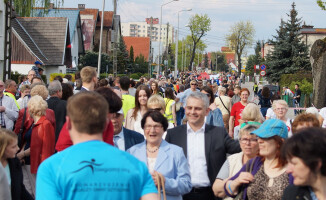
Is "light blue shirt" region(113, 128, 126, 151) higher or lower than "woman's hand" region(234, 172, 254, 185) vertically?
higher

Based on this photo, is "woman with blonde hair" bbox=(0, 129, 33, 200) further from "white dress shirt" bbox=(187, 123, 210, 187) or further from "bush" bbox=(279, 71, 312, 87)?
"bush" bbox=(279, 71, 312, 87)

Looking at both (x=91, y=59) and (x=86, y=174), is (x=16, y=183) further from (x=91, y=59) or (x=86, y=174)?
(x=91, y=59)

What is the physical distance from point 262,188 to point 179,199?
0.97 m

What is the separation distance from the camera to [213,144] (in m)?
5.78

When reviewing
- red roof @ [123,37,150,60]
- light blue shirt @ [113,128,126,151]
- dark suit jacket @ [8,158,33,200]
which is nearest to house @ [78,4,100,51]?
red roof @ [123,37,150,60]

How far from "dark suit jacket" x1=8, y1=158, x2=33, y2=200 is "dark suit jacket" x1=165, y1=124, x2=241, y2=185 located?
1.69 metres

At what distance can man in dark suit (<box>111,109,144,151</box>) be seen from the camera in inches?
223

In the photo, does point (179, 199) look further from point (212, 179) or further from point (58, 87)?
point (58, 87)

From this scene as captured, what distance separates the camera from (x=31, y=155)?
755cm

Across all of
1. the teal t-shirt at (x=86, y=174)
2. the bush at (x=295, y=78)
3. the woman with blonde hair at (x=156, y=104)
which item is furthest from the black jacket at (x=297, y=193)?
the bush at (x=295, y=78)

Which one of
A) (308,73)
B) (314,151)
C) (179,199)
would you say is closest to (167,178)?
(179,199)

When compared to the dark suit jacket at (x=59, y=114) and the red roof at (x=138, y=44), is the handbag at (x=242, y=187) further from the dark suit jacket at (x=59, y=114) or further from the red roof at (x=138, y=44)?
the red roof at (x=138, y=44)

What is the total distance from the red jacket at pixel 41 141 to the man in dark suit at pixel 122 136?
2.03m

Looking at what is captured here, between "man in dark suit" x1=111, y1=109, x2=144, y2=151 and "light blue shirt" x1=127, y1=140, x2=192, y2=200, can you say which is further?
"man in dark suit" x1=111, y1=109, x2=144, y2=151
